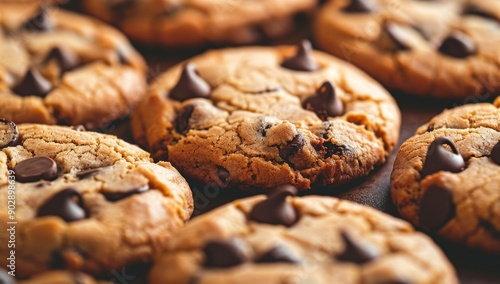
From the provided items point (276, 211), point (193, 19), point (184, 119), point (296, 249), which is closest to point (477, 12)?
point (193, 19)

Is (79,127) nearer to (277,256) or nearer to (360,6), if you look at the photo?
(277,256)

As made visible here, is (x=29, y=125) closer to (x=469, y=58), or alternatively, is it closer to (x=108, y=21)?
(x=108, y=21)

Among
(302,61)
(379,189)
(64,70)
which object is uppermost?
(302,61)

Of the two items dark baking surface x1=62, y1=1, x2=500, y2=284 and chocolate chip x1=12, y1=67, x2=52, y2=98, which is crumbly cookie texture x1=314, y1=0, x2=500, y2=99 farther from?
chocolate chip x1=12, y1=67, x2=52, y2=98

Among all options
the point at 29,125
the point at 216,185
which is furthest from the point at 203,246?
the point at 29,125

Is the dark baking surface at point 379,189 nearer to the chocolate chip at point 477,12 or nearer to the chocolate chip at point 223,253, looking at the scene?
the chocolate chip at point 223,253
